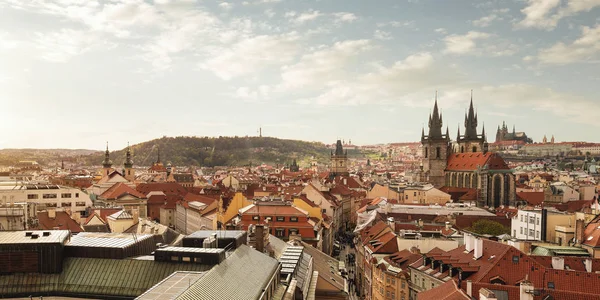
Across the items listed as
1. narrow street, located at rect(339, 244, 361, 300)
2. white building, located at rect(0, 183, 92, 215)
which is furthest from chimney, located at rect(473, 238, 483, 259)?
white building, located at rect(0, 183, 92, 215)

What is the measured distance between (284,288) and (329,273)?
1634 cm

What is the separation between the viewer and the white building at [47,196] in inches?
3455

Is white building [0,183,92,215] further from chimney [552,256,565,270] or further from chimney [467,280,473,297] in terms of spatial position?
chimney [552,256,565,270]

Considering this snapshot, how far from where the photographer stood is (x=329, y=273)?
49.2m

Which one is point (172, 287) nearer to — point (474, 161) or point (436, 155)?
point (474, 161)

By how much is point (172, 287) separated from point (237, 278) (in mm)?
4223

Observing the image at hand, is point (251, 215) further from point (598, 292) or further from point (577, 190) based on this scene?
point (577, 190)

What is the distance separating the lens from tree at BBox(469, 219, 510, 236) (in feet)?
242

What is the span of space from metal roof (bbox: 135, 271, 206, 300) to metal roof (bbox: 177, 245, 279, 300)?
0.67m

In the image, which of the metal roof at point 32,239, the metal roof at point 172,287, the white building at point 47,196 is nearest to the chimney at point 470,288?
the metal roof at point 172,287

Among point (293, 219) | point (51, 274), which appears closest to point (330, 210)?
point (293, 219)

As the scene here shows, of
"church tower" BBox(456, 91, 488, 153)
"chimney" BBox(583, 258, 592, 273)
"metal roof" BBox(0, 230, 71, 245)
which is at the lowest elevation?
"chimney" BBox(583, 258, 592, 273)

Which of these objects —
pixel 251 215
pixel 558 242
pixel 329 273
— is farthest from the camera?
pixel 251 215

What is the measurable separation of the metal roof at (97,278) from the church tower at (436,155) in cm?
14449
